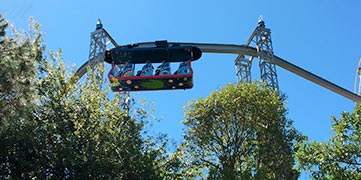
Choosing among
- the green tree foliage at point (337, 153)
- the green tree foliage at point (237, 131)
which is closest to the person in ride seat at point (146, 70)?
the green tree foliage at point (237, 131)

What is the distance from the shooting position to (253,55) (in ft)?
82.1

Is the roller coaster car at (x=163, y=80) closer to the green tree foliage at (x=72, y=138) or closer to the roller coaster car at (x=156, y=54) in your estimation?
the roller coaster car at (x=156, y=54)

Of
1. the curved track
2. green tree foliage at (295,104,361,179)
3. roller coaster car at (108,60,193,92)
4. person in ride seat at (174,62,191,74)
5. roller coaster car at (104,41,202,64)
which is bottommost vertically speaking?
green tree foliage at (295,104,361,179)

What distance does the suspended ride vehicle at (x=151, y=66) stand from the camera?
18.5 meters

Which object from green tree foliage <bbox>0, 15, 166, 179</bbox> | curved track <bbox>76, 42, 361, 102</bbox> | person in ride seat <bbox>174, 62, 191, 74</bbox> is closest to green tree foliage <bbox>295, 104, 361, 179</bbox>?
green tree foliage <bbox>0, 15, 166, 179</bbox>

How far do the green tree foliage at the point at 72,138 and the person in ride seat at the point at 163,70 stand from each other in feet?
12.8

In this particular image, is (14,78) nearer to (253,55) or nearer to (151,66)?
(151,66)

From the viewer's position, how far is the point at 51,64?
15.2 m

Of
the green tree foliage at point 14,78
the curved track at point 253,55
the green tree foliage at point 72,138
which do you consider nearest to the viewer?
the green tree foliage at point 14,78

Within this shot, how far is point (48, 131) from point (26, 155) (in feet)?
2.79

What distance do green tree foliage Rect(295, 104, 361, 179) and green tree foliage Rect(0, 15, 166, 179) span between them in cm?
446

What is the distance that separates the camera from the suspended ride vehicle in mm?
18536

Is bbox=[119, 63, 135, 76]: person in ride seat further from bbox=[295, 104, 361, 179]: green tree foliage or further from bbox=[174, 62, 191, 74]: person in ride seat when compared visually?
bbox=[295, 104, 361, 179]: green tree foliage

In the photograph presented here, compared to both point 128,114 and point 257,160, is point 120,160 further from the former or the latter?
point 257,160
